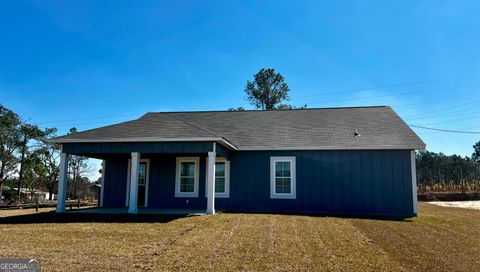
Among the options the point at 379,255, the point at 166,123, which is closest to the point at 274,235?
the point at 379,255

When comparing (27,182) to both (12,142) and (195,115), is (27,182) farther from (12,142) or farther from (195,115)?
(195,115)

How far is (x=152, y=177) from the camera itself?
51.5ft

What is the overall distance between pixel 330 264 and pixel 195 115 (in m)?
14.8

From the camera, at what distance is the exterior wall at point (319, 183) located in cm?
1395

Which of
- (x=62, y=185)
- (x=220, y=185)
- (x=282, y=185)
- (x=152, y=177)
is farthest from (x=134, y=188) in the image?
(x=282, y=185)

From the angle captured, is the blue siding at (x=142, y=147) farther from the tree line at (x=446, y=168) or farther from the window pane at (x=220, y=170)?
the tree line at (x=446, y=168)

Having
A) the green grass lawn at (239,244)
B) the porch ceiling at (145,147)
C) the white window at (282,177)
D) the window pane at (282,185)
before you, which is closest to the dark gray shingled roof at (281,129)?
the porch ceiling at (145,147)

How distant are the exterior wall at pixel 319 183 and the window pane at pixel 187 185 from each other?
355 millimetres

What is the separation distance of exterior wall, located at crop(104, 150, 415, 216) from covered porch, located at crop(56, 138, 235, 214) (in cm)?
4

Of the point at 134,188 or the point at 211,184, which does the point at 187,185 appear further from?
the point at 211,184

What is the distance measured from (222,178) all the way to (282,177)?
2532 millimetres

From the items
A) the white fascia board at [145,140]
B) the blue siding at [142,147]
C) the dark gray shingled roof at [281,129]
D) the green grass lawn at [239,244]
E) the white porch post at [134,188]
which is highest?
the dark gray shingled roof at [281,129]

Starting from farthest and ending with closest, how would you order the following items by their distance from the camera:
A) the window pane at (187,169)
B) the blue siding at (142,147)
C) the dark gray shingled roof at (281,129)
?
1. the window pane at (187,169)
2. the dark gray shingled roof at (281,129)
3. the blue siding at (142,147)

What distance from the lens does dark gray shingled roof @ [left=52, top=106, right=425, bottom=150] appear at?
13.4 metres
